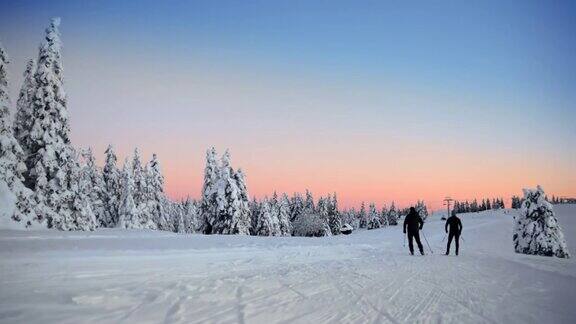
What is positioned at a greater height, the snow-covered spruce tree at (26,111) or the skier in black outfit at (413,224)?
the snow-covered spruce tree at (26,111)

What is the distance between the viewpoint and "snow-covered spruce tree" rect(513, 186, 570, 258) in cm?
3052

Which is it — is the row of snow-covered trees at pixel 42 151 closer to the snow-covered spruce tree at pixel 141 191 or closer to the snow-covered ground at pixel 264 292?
the snow-covered ground at pixel 264 292

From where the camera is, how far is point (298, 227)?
3282 inches

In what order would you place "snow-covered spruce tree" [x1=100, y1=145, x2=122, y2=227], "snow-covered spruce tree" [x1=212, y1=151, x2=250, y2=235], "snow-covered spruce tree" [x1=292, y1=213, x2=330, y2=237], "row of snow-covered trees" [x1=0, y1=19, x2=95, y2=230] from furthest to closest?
1. "snow-covered spruce tree" [x1=292, y1=213, x2=330, y2=237]
2. "snow-covered spruce tree" [x1=100, y1=145, x2=122, y2=227]
3. "snow-covered spruce tree" [x1=212, y1=151, x2=250, y2=235]
4. "row of snow-covered trees" [x1=0, y1=19, x2=95, y2=230]

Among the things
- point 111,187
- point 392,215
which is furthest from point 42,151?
point 392,215

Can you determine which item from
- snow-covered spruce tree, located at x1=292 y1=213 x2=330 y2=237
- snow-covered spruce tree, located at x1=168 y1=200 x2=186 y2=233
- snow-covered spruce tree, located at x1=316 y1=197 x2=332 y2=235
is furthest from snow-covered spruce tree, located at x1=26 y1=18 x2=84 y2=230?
snow-covered spruce tree, located at x1=316 y1=197 x2=332 y2=235

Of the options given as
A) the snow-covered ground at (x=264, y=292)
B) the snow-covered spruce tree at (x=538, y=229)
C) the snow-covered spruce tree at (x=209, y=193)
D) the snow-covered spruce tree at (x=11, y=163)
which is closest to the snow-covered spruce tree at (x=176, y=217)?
the snow-covered spruce tree at (x=209, y=193)

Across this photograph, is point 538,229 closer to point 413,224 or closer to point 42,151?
point 413,224

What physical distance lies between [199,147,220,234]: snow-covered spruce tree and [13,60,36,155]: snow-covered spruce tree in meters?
25.9

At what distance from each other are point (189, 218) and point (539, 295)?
4087 inches

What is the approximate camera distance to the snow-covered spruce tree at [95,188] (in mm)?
52812

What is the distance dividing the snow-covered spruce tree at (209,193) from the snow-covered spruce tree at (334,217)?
51.5m

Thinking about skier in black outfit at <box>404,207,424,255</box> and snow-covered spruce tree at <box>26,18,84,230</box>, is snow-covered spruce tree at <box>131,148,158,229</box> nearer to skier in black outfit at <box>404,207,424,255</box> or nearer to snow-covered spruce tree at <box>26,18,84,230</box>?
snow-covered spruce tree at <box>26,18,84,230</box>

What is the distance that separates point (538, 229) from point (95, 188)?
5068 centimetres
